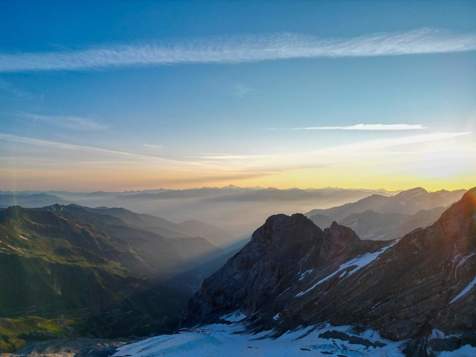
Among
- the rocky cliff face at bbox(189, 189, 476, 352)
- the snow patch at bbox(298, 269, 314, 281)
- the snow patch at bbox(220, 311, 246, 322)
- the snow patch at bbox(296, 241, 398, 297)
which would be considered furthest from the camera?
the snow patch at bbox(220, 311, 246, 322)

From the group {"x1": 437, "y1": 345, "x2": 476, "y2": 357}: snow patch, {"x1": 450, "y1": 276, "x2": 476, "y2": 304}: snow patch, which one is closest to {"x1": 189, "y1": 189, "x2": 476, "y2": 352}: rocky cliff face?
{"x1": 450, "y1": 276, "x2": 476, "y2": 304}: snow patch

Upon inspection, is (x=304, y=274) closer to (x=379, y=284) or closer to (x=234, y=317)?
(x=234, y=317)

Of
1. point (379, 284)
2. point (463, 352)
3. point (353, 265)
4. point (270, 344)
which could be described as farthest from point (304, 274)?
point (463, 352)

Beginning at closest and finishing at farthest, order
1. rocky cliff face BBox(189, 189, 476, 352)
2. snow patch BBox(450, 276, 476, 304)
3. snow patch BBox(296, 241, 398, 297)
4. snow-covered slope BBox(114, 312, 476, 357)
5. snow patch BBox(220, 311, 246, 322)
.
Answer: snow patch BBox(450, 276, 476, 304) → rocky cliff face BBox(189, 189, 476, 352) → snow-covered slope BBox(114, 312, 476, 357) → snow patch BBox(296, 241, 398, 297) → snow patch BBox(220, 311, 246, 322)

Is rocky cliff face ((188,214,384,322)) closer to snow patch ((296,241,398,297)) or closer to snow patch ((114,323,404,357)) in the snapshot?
snow patch ((296,241,398,297))

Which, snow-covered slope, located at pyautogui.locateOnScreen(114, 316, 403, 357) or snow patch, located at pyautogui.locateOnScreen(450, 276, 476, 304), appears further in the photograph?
snow-covered slope, located at pyautogui.locateOnScreen(114, 316, 403, 357)

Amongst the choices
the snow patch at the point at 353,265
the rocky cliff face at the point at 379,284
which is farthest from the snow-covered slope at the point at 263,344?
the snow patch at the point at 353,265

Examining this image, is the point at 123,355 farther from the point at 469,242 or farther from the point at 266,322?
the point at 469,242
